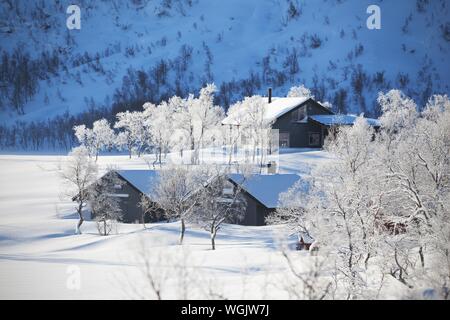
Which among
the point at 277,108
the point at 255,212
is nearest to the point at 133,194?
the point at 255,212

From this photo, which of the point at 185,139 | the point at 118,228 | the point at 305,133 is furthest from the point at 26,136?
the point at 118,228

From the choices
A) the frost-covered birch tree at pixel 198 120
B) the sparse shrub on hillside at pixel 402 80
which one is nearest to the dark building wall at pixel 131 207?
the frost-covered birch tree at pixel 198 120

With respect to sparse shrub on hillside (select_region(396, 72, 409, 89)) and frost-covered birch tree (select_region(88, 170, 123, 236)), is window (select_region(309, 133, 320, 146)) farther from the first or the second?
sparse shrub on hillside (select_region(396, 72, 409, 89))

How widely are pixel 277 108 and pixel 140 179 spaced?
26.3m

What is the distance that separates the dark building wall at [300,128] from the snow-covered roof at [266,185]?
67.6 feet

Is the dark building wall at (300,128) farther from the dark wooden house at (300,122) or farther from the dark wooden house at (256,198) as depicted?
the dark wooden house at (256,198)

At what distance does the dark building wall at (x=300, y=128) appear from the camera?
67.9 meters

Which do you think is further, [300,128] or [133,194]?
[300,128]

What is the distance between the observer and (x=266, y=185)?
4641 cm

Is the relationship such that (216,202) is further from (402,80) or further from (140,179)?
(402,80)

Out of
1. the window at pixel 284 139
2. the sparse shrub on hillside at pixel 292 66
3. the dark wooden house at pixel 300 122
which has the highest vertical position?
the sparse shrub on hillside at pixel 292 66

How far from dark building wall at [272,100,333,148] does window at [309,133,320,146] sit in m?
0.14

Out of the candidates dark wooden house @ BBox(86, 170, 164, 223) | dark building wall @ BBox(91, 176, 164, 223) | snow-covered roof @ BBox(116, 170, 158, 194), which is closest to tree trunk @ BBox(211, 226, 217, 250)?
snow-covered roof @ BBox(116, 170, 158, 194)
